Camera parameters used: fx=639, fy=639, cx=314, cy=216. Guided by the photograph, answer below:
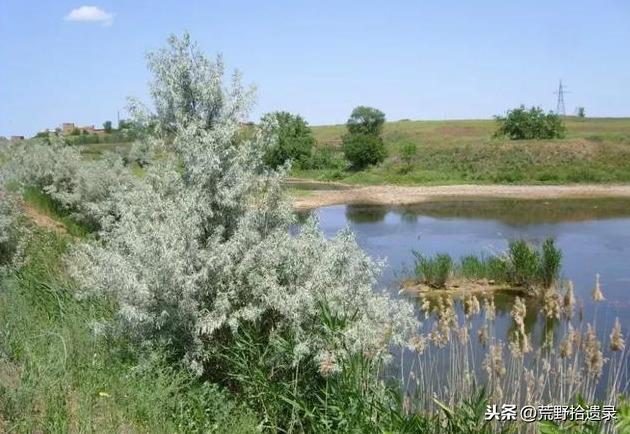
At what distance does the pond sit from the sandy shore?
190cm

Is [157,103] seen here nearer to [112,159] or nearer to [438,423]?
[438,423]

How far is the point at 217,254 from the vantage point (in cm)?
531

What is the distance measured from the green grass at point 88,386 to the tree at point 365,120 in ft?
212

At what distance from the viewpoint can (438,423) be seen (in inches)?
171

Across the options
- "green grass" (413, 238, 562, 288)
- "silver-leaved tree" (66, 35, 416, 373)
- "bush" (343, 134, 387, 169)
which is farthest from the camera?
"bush" (343, 134, 387, 169)

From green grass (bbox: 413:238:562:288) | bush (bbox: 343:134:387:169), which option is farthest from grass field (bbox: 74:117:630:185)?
green grass (bbox: 413:238:562:288)

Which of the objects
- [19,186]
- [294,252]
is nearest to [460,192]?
[19,186]

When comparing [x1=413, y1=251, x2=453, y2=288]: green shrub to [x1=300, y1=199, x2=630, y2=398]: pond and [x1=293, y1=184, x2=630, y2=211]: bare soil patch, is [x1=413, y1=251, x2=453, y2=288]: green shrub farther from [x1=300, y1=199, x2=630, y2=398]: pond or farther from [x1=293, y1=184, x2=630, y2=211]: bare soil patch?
[x1=293, y1=184, x2=630, y2=211]: bare soil patch

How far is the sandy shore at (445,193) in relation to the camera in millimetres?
39125

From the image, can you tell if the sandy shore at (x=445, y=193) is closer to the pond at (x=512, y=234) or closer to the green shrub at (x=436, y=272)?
the pond at (x=512, y=234)

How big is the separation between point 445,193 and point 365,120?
1136 inches

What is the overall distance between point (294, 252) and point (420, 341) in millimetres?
1717

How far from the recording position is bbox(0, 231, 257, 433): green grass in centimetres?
397

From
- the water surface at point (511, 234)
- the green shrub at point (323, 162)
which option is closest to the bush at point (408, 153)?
the green shrub at point (323, 162)
